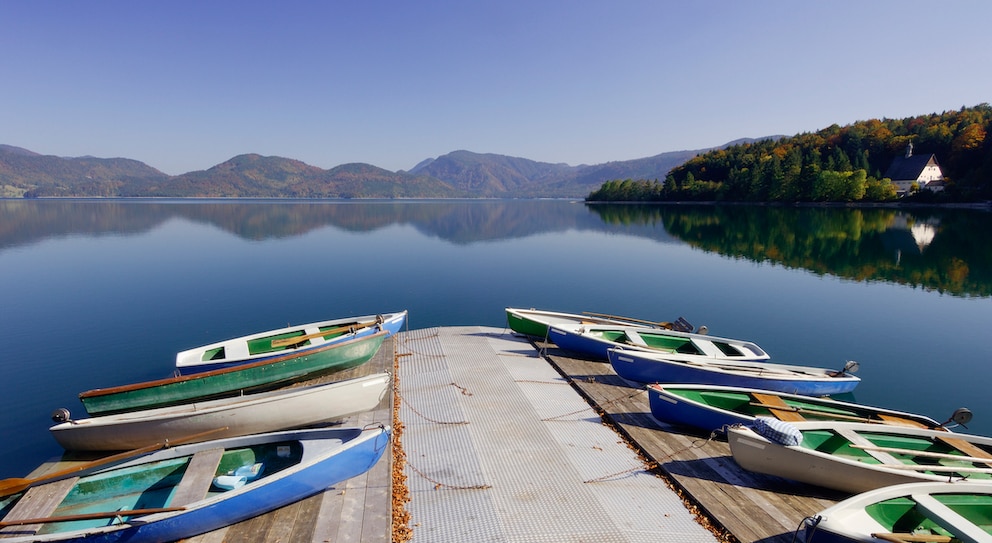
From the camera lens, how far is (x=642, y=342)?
1630cm

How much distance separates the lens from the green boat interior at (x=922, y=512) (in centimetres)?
705

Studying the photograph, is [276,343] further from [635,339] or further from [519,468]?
[635,339]

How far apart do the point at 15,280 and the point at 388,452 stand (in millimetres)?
39209

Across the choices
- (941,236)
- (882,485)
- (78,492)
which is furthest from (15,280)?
(941,236)

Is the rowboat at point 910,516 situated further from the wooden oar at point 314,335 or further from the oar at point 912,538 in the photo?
the wooden oar at point 314,335

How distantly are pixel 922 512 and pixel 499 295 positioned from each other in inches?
927

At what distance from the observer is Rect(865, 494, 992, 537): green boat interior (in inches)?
277

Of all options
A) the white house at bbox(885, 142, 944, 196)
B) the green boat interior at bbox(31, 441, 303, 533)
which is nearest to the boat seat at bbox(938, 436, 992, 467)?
the green boat interior at bbox(31, 441, 303, 533)

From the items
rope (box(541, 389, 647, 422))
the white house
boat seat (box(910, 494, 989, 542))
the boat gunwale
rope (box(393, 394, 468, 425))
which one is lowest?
rope (box(541, 389, 647, 422))

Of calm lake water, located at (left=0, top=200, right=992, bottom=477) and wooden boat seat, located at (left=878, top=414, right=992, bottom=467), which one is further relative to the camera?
calm lake water, located at (left=0, top=200, right=992, bottom=477)

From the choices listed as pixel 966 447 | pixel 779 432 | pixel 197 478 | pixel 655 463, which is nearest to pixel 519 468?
pixel 655 463

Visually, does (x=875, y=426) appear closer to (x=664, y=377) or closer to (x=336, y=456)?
(x=664, y=377)

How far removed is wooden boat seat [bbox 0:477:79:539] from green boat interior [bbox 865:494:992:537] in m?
13.3

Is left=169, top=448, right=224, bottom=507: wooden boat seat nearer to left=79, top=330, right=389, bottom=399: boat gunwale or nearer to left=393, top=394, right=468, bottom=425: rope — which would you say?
left=79, top=330, right=389, bottom=399: boat gunwale
